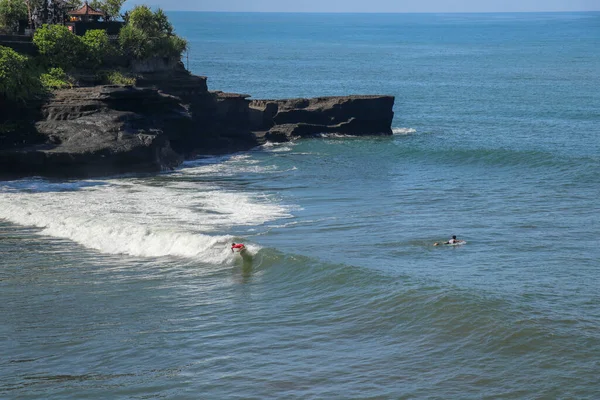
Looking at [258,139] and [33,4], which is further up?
[33,4]

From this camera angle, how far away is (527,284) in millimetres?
25844

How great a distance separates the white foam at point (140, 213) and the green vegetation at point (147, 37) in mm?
13677

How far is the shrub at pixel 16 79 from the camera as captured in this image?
4628cm

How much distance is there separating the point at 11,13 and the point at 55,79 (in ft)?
36.8

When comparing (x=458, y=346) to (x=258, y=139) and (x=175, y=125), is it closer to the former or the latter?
(x=175, y=125)

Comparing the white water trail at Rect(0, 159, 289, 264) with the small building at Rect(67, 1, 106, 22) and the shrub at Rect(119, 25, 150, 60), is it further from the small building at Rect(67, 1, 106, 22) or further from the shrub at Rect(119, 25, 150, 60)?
the small building at Rect(67, 1, 106, 22)

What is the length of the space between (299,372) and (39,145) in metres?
30.3

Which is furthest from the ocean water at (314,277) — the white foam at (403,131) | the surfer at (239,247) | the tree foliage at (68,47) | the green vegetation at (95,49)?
the tree foliage at (68,47)

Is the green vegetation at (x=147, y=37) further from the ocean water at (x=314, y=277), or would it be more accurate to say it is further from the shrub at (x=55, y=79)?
the ocean water at (x=314, y=277)

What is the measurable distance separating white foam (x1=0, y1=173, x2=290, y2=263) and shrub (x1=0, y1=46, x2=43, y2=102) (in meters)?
6.06

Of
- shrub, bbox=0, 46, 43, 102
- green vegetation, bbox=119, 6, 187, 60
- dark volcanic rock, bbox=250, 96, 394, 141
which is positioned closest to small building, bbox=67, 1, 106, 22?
green vegetation, bbox=119, 6, 187, 60

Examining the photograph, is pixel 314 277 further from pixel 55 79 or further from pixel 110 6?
pixel 110 6

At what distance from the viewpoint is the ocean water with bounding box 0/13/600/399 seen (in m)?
19.3

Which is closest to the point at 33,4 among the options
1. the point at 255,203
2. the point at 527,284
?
the point at 255,203
